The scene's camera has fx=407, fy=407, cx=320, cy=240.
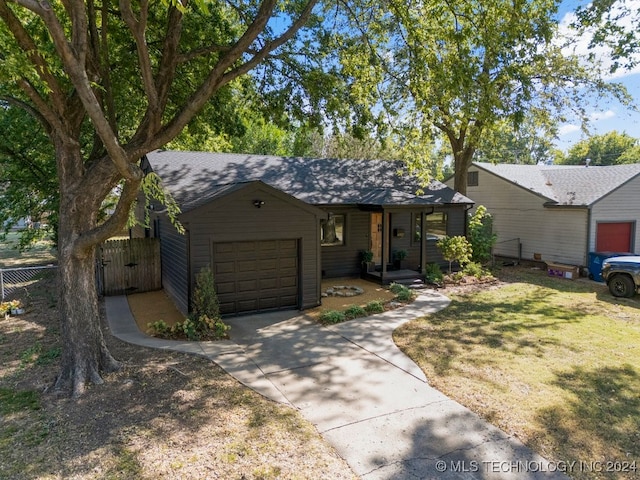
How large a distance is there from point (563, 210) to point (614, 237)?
216 cm

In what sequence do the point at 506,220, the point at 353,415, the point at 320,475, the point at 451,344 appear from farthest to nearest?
the point at 506,220
the point at 451,344
the point at 353,415
the point at 320,475

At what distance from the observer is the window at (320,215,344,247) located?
1444cm

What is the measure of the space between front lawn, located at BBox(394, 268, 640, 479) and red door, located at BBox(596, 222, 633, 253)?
470 centimetres

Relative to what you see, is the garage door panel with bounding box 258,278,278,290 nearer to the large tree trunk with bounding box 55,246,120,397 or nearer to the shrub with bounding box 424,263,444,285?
the large tree trunk with bounding box 55,246,120,397

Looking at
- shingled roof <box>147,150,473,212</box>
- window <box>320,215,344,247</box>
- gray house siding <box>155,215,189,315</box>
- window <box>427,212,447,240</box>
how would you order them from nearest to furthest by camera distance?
gray house siding <box>155,215,189,315</box>, shingled roof <box>147,150,473,212</box>, window <box>320,215,344,247</box>, window <box>427,212,447,240</box>

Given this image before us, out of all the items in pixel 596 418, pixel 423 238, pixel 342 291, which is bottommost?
pixel 596 418

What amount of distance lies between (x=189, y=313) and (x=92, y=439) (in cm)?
485

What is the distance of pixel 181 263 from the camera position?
10.1 metres

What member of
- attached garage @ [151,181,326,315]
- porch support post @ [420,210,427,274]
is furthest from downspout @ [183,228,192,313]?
porch support post @ [420,210,427,274]

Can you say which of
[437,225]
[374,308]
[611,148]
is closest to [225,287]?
[374,308]

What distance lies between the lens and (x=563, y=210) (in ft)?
53.9

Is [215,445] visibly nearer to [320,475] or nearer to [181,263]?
[320,475]

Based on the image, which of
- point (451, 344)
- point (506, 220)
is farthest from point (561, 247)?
point (451, 344)

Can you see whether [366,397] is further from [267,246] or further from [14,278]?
[14,278]
